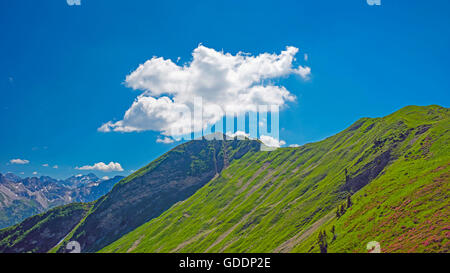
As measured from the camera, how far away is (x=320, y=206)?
14350 cm

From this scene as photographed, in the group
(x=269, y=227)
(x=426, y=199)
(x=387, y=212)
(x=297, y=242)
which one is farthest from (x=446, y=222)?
(x=269, y=227)

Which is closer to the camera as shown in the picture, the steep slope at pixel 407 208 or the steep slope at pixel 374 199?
the steep slope at pixel 407 208

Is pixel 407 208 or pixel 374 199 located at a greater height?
pixel 374 199

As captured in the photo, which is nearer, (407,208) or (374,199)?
(407,208)

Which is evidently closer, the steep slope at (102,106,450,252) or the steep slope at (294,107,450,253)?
the steep slope at (294,107,450,253)

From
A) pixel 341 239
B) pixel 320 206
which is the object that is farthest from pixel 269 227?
pixel 341 239

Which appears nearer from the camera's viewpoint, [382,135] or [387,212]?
[387,212]
